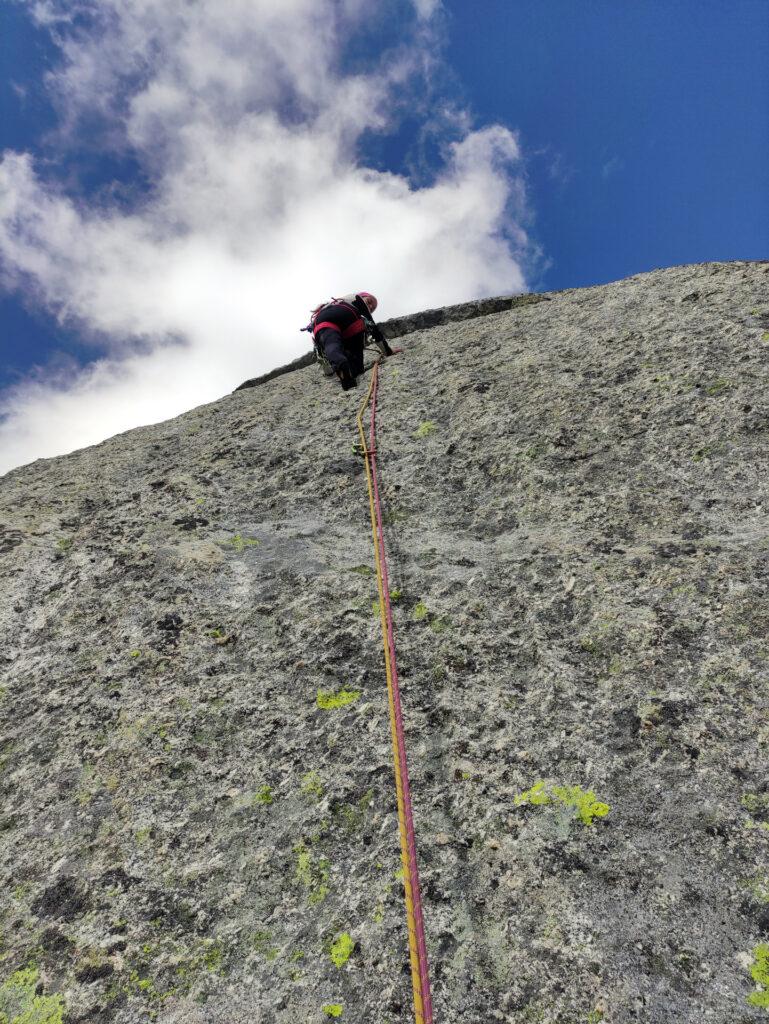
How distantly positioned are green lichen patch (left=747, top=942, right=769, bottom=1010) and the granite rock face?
0.05 feet

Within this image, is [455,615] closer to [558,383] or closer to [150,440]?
[558,383]

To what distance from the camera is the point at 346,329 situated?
10.3m

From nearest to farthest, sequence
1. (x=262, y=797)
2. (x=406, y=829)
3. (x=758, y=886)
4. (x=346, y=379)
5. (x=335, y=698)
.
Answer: (x=758, y=886) → (x=406, y=829) → (x=262, y=797) → (x=335, y=698) → (x=346, y=379)

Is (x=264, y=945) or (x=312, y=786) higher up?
(x=312, y=786)

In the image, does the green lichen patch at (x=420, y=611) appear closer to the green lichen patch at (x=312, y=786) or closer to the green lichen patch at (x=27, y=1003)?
the green lichen patch at (x=312, y=786)

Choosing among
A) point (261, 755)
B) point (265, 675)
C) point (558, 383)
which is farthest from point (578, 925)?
point (558, 383)

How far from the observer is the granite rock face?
2.58 metres

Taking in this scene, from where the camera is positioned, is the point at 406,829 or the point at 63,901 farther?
the point at 63,901

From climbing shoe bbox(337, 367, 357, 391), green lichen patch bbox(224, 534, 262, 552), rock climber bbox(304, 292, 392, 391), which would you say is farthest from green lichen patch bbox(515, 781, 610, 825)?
rock climber bbox(304, 292, 392, 391)

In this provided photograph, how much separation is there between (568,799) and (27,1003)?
269 cm

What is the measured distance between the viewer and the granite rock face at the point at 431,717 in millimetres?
2580

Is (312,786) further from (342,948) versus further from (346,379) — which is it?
(346,379)

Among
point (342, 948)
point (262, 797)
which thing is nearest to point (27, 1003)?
point (262, 797)

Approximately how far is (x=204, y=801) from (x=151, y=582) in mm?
2120
